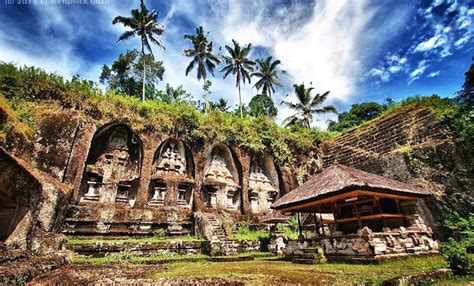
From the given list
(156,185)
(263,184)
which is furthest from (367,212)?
(156,185)

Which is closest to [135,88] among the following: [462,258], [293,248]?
[293,248]

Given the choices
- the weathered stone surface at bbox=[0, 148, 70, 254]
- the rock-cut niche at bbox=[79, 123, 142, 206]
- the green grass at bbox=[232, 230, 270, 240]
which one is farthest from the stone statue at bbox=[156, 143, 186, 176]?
the weathered stone surface at bbox=[0, 148, 70, 254]

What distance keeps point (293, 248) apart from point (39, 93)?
1594 centimetres

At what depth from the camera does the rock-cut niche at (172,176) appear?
1795 centimetres

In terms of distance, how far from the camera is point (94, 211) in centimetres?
1505

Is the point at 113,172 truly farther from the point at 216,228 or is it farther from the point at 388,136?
the point at 388,136

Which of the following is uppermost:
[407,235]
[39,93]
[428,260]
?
[39,93]

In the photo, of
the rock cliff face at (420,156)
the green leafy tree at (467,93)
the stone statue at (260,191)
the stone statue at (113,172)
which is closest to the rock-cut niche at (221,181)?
the stone statue at (260,191)

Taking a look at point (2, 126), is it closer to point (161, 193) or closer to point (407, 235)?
point (161, 193)

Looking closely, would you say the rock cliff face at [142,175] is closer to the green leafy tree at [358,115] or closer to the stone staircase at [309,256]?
the stone staircase at [309,256]

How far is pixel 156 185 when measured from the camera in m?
18.0

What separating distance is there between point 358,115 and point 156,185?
112 ft

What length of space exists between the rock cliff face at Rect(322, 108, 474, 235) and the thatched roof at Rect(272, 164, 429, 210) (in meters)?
4.32

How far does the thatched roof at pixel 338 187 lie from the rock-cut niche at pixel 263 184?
10.7 metres
